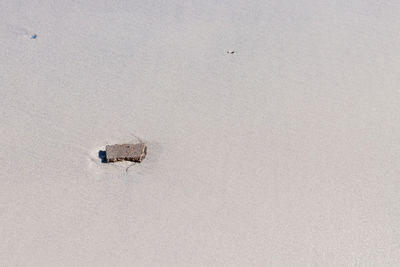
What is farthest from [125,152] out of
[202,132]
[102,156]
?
[202,132]

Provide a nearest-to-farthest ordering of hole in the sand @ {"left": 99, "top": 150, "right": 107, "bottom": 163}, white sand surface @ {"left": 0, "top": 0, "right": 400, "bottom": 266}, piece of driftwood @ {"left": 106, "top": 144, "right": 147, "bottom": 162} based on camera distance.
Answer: white sand surface @ {"left": 0, "top": 0, "right": 400, "bottom": 266}, piece of driftwood @ {"left": 106, "top": 144, "right": 147, "bottom": 162}, hole in the sand @ {"left": 99, "top": 150, "right": 107, "bottom": 163}

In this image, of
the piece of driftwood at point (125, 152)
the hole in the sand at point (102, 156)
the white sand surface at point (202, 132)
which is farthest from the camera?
the hole in the sand at point (102, 156)

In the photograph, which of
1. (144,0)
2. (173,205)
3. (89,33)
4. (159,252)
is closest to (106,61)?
(89,33)

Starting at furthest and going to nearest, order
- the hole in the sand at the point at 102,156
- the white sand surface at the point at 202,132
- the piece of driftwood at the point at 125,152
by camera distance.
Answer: the hole in the sand at the point at 102,156
the piece of driftwood at the point at 125,152
the white sand surface at the point at 202,132

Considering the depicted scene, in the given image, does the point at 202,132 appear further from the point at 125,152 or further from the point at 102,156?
the point at 102,156

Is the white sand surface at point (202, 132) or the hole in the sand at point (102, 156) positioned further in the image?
the hole in the sand at point (102, 156)

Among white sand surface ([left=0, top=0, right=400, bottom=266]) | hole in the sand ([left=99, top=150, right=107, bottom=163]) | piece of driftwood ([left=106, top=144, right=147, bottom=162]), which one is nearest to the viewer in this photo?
white sand surface ([left=0, top=0, right=400, bottom=266])

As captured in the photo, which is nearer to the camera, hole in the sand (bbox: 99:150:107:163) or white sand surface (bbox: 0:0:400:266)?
white sand surface (bbox: 0:0:400:266)
